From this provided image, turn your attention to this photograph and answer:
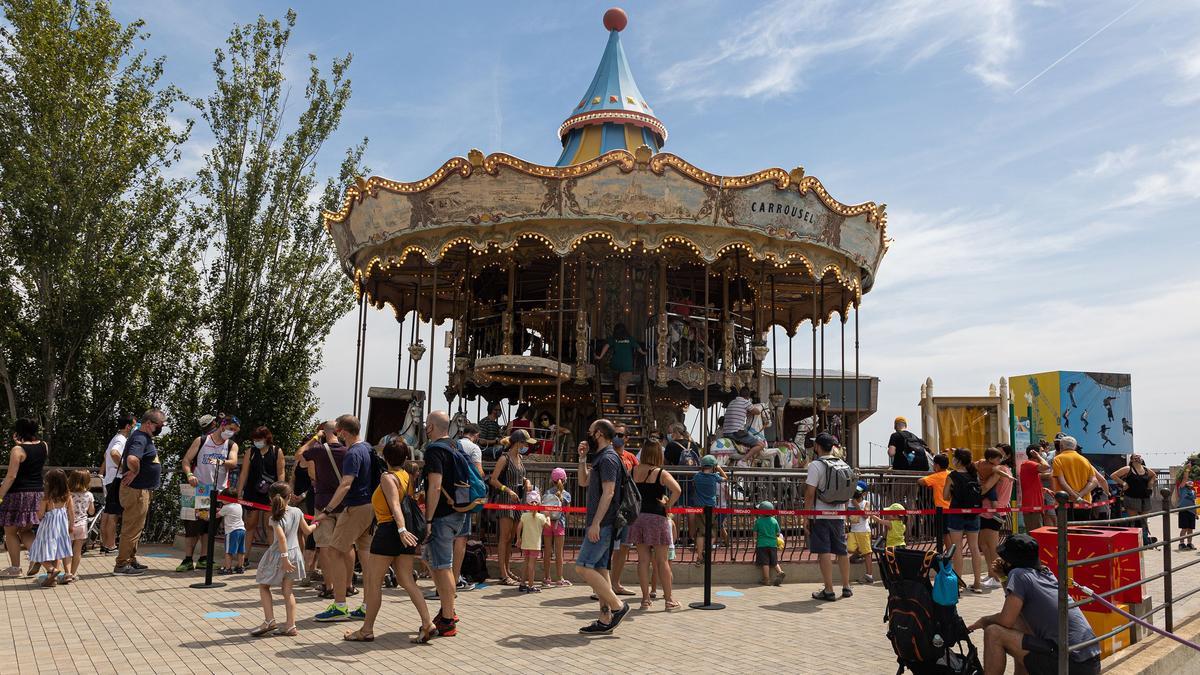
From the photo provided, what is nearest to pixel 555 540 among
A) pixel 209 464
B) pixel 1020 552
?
pixel 209 464

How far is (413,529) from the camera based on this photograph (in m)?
6.67

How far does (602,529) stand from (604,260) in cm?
1230

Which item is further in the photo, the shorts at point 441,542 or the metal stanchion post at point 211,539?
the metal stanchion post at point 211,539

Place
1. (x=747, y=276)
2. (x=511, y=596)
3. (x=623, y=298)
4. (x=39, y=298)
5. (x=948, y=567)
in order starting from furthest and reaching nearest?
(x=747, y=276) → (x=623, y=298) → (x=39, y=298) → (x=511, y=596) → (x=948, y=567)

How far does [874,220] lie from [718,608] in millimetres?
11757

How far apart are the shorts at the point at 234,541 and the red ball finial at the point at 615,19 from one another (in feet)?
59.0

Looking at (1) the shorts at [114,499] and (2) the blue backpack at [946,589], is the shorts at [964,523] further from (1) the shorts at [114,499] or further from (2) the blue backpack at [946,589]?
(1) the shorts at [114,499]

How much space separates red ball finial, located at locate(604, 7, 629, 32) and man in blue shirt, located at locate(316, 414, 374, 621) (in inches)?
755

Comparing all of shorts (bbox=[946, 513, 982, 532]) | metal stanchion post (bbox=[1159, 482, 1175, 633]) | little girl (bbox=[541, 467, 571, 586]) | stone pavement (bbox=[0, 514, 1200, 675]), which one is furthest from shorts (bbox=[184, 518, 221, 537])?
metal stanchion post (bbox=[1159, 482, 1175, 633])

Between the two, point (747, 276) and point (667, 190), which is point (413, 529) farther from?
point (747, 276)

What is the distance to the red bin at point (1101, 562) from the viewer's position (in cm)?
636

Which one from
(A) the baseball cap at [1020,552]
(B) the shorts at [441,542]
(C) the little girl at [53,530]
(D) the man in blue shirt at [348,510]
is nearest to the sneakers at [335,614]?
(D) the man in blue shirt at [348,510]

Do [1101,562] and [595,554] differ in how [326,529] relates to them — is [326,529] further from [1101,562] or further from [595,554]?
[1101,562]

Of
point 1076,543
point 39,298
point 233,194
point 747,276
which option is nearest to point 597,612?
point 1076,543
